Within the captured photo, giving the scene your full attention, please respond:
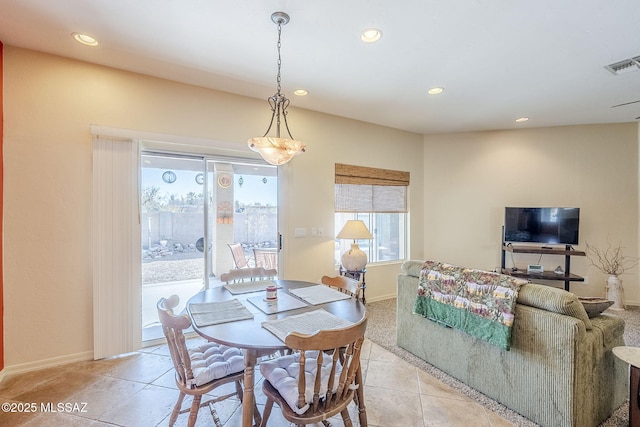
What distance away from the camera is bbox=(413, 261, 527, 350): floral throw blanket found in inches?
75.4

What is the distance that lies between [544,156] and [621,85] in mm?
1695

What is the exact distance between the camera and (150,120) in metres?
2.90

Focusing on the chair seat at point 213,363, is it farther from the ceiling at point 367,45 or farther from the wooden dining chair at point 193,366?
the ceiling at point 367,45

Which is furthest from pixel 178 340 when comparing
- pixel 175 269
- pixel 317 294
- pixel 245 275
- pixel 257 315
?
pixel 175 269

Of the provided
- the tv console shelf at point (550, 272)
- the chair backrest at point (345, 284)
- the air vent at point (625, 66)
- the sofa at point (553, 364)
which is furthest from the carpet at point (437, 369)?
the air vent at point (625, 66)

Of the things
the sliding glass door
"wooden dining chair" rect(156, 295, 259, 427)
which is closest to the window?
the sliding glass door

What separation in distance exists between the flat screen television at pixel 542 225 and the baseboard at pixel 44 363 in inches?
223

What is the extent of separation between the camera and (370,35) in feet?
7.23

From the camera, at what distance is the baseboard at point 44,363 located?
239cm

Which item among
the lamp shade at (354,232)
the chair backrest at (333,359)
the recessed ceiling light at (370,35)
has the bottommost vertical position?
the chair backrest at (333,359)

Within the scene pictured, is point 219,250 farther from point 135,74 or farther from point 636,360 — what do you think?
point 636,360

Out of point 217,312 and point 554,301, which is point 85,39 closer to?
point 217,312

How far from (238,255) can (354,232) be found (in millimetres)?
1757

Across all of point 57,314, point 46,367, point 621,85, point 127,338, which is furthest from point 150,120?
point 621,85
